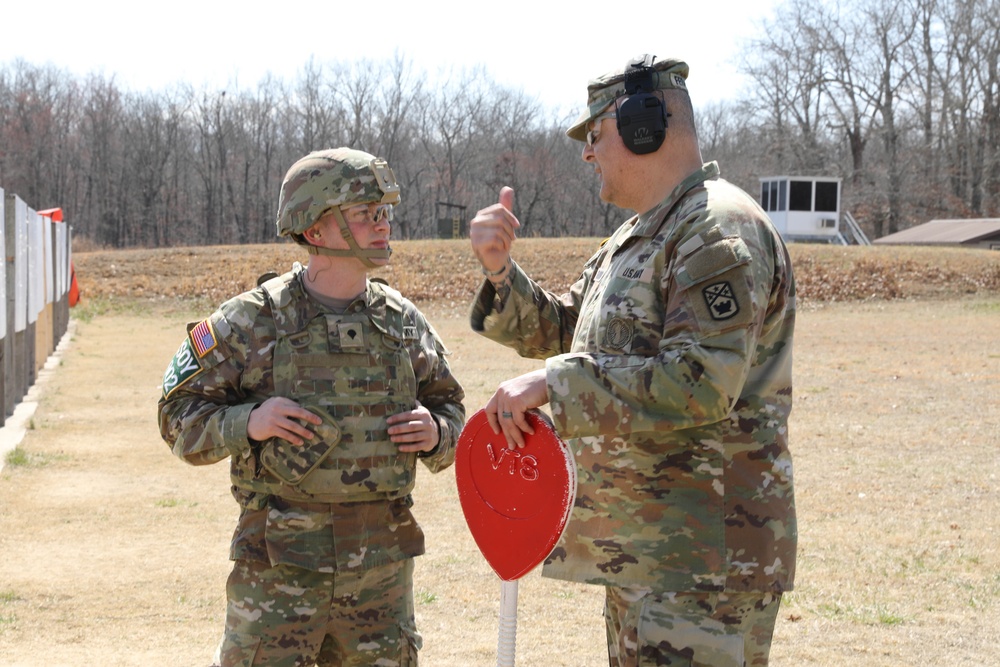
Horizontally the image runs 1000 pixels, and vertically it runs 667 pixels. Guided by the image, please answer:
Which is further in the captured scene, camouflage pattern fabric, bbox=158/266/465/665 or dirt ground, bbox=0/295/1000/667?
dirt ground, bbox=0/295/1000/667

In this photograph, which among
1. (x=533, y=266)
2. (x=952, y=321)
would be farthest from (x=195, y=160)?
(x=952, y=321)

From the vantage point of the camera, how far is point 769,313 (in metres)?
2.63

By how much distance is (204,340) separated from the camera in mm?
3225

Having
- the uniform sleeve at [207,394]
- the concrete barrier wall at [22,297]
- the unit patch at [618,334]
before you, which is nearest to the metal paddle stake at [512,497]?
the unit patch at [618,334]

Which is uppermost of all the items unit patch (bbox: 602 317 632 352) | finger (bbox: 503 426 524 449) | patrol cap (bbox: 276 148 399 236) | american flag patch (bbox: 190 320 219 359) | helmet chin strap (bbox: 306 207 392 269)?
patrol cap (bbox: 276 148 399 236)

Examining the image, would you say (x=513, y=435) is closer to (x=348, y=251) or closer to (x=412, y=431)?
(x=412, y=431)

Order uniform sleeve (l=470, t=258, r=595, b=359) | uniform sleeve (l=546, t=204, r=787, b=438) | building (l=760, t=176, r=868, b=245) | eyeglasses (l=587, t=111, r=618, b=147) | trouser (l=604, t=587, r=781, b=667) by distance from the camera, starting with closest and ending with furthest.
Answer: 1. uniform sleeve (l=546, t=204, r=787, b=438)
2. trouser (l=604, t=587, r=781, b=667)
3. eyeglasses (l=587, t=111, r=618, b=147)
4. uniform sleeve (l=470, t=258, r=595, b=359)
5. building (l=760, t=176, r=868, b=245)

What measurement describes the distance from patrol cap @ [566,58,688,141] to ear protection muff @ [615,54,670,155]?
0.02 metres

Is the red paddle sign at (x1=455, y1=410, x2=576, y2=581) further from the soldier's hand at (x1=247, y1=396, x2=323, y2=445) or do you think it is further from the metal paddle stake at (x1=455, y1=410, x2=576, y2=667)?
the soldier's hand at (x1=247, y1=396, x2=323, y2=445)

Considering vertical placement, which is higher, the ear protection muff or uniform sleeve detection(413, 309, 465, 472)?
the ear protection muff

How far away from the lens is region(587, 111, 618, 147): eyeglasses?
273cm

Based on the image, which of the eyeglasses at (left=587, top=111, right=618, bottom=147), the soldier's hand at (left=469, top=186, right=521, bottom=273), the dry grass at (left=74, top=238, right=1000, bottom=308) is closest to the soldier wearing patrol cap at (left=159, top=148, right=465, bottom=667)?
the soldier's hand at (left=469, top=186, right=521, bottom=273)

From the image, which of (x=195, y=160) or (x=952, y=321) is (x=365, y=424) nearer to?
(x=952, y=321)

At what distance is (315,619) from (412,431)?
0.61m
